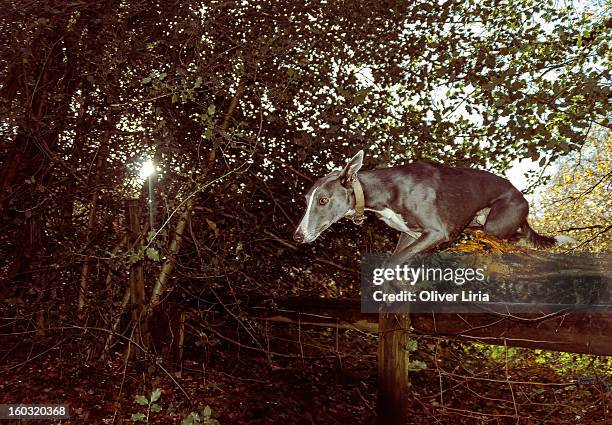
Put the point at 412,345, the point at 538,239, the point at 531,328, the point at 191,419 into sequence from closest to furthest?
the point at 538,239
the point at 531,328
the point at 412,345
the point at 191,419

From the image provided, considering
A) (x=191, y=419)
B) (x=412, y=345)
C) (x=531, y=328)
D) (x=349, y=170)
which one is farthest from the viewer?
(x=191, y=419)

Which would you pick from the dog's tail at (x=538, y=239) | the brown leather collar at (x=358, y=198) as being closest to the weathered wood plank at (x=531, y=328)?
the dog's tail at (x=538, y=239)

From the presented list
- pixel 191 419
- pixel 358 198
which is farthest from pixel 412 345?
pixel 191 419

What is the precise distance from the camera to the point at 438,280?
288 cm

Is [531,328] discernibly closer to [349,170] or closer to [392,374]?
[392,374]

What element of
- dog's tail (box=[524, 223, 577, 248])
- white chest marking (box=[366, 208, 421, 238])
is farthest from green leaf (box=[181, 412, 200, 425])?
dog's tail (box=[524, 223, 577, 248])

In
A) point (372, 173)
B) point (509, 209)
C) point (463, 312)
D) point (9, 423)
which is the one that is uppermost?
point (372, 173)

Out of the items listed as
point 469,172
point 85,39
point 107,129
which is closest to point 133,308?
point 107,129

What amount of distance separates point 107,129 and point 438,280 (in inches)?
157

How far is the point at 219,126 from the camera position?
419 cm

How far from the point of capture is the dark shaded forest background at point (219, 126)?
3576 millimetres

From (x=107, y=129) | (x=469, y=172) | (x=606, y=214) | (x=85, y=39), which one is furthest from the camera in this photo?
(x=606, y=214)

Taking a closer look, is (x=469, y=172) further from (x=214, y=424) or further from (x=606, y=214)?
(x=606, y=214)

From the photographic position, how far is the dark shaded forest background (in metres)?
3.58
